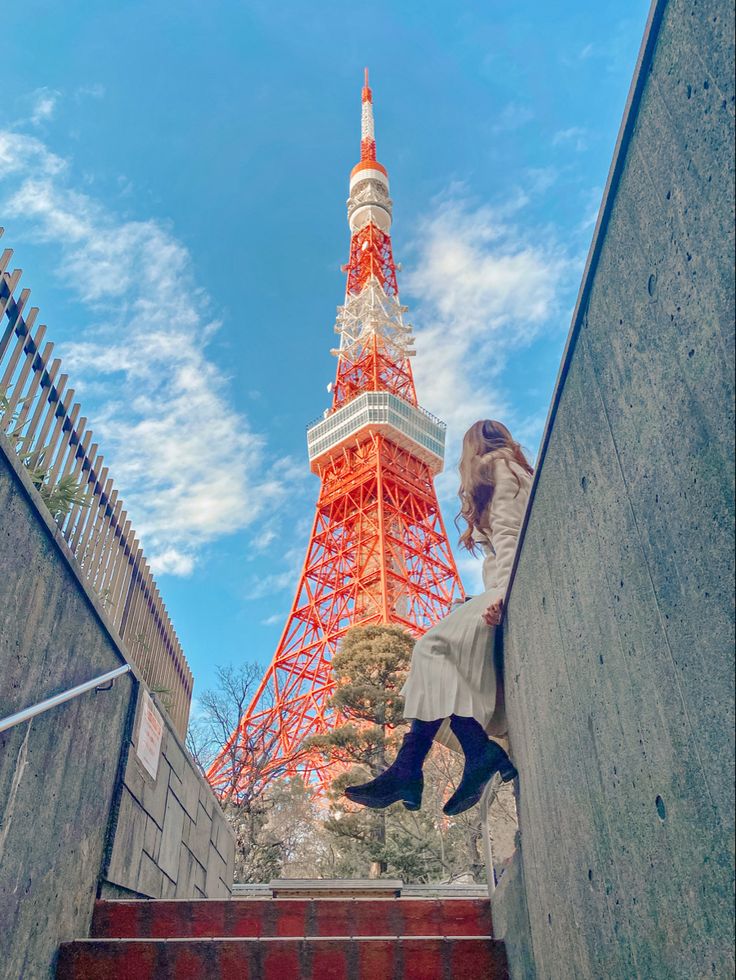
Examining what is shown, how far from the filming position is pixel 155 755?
11.5 feet

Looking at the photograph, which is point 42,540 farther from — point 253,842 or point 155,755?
point 253,842

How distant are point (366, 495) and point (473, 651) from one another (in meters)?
22.8

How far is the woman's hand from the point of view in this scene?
2236mm

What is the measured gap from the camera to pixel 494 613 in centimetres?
226

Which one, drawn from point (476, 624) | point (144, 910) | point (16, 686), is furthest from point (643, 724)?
point (144, 910)

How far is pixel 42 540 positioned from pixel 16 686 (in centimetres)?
45

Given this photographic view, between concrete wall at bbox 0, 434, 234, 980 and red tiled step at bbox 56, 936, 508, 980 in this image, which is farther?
red tiled step at bbox 56, 936, 508, 980

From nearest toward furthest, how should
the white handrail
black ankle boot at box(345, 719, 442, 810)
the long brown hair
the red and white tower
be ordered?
the white handrail, black ankle boot at box(345, 719, 442, 810), the long brown hair, the red and white tower

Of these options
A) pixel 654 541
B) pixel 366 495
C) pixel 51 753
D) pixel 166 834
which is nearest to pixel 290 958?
pixel 51 753

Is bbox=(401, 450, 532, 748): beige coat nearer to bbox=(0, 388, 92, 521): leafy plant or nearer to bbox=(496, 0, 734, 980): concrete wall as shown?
bbox=(496, 0, 734, 980): concrete wall

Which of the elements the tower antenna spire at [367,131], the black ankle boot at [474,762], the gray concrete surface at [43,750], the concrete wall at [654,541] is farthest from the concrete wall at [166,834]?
the tower antenna spire at [367,131]

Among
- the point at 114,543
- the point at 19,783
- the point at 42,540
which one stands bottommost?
the point at 19,783

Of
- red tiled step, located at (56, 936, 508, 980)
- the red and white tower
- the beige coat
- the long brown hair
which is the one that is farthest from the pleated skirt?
the red and white tower

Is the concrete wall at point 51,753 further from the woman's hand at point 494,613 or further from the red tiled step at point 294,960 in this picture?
the woman's hand at point 494,613
